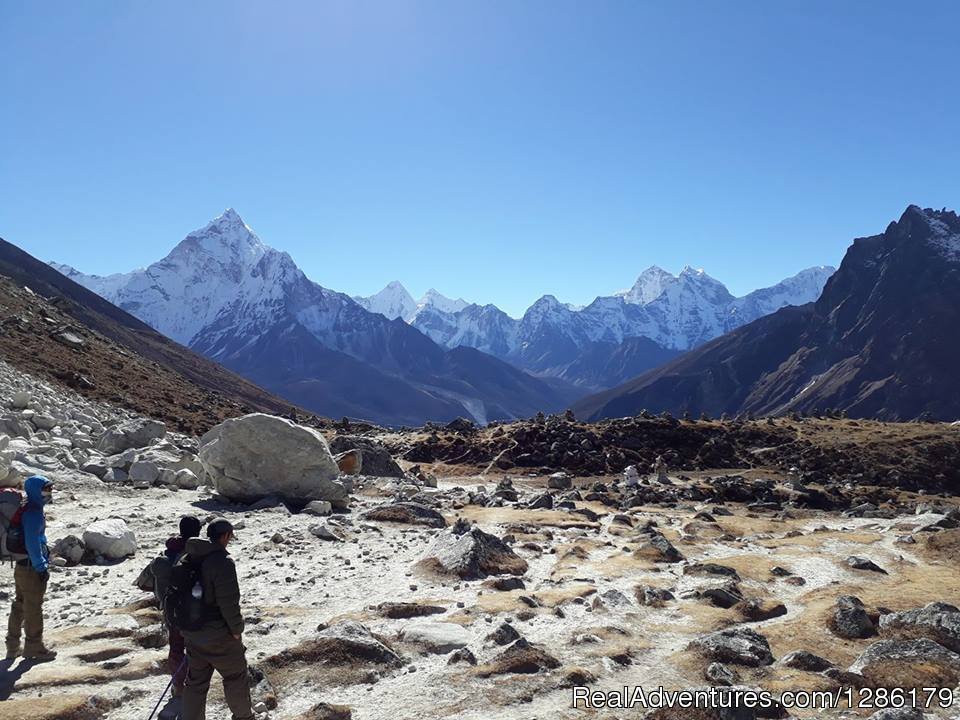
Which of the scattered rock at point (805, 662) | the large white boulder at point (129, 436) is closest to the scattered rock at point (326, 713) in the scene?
the scattered rock at point (805, 662)

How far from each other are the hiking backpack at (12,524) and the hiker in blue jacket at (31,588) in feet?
0.35

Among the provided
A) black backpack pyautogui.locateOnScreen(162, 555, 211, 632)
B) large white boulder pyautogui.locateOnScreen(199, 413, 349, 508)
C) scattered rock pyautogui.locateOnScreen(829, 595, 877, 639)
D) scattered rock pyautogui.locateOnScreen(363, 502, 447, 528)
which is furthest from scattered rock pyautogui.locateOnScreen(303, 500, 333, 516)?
scattered rock pyautogui.locateOnScreen(829, 595, 877, 639)

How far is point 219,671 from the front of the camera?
28.4ft

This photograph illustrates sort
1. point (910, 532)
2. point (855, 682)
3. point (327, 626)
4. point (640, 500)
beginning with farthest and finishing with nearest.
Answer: point (640, 500) < point (910, 532) < point (327, 626) < point (855, 682)

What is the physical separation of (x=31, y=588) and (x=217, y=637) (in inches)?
168

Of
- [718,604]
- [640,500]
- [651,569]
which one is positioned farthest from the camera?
[640,500]

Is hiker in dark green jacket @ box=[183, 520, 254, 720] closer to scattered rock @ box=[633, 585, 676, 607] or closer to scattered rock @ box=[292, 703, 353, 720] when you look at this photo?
scattered rock @ box=[292, 703, 353, 720]

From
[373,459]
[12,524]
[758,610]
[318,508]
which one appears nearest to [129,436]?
[318,508]

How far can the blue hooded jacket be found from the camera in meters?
10.7

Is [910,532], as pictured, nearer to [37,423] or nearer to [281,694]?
[281,694]

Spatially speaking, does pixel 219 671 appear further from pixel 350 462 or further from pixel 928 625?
pixel 350 462

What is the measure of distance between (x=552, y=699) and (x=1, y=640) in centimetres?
930

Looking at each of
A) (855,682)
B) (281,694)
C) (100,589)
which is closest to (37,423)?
(100,589)

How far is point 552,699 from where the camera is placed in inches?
403
